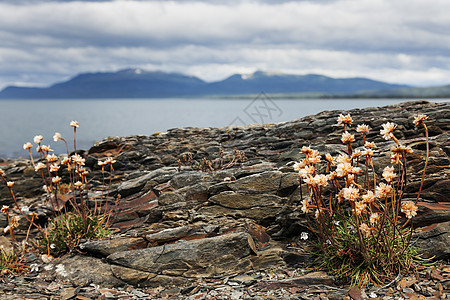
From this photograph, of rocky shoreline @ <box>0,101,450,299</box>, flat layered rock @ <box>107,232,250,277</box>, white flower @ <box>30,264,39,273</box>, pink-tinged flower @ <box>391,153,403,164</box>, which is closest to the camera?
pink-tinged flower @ <box>391,153,403,164</box>

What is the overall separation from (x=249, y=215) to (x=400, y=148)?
3.69m

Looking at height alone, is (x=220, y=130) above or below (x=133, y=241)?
above

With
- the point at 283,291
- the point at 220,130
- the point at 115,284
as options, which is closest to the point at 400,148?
the point at 283,291

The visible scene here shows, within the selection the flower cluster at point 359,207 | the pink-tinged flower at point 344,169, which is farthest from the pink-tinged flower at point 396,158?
the pink-tinged flower at point 344,169

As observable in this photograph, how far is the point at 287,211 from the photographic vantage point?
800 cm

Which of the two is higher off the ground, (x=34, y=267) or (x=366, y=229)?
(x=366, y=229)

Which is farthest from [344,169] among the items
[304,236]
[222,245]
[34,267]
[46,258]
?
[34,267]

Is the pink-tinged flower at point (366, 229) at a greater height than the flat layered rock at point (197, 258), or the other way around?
the pink-tinged flower at point (366, 229)

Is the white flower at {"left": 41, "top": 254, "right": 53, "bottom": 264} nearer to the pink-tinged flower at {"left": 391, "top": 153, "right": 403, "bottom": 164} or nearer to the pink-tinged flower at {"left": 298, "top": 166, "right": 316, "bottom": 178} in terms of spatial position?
the pink-tinged flower at {"left": 298, "top": 166, "right": 316, "bottom": 178}

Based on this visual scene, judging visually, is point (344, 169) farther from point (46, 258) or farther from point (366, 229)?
point (46, 258)

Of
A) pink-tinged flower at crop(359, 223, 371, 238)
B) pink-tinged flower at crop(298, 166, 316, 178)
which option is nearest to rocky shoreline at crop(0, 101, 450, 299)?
pink-tinged flower at crop(359, 223, 371, 238)

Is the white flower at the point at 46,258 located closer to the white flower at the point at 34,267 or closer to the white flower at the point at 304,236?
the white flower at the point at 34,267

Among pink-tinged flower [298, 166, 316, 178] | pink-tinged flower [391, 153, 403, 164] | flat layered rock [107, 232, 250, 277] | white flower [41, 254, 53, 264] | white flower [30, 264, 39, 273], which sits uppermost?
pink-tinged flower [391, 153, 403, 164]

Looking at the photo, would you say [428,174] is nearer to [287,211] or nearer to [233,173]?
[287,211]
